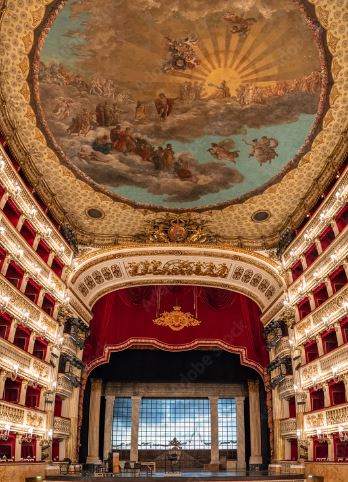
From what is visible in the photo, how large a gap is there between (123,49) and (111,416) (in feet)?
67.7

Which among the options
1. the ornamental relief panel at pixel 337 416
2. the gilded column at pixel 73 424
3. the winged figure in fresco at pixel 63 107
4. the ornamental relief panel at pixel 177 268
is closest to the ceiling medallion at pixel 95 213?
the ornamental relief panel at pixel 177 268

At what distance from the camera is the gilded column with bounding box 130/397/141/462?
86.2ft

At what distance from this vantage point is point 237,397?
27594 mm

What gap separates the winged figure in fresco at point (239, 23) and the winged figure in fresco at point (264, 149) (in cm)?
420

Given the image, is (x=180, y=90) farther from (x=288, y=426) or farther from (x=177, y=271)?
(x=288, y=426)

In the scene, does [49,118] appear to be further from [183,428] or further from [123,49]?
[183,428]

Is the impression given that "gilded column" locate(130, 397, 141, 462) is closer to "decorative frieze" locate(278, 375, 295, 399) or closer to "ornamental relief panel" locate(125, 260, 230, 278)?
"ornamental relief panel" locate(125, 260, 230, 278)

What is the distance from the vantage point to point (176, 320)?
24.7 metres

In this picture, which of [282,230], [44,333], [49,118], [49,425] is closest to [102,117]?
[49,118]

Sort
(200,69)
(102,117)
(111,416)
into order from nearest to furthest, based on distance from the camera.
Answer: (200,69) → (102,117) → (111,416)

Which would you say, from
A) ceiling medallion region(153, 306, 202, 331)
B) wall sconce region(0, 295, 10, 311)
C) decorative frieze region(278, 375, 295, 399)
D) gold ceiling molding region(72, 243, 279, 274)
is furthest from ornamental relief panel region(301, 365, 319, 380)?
wall sconce region(0, 295, 10, 311)

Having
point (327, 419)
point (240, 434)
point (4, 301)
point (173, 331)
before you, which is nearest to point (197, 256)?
point (173, 331)

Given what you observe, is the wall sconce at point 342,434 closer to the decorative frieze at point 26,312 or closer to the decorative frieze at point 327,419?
the decorative frieze at point 327,419

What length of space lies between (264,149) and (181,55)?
5.02 metres
